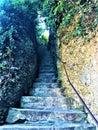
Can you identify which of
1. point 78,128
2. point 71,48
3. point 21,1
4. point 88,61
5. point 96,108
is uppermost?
point 21,1

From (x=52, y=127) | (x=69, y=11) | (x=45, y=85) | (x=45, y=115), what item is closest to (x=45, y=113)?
(x=45, y=115)

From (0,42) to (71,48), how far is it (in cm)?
138

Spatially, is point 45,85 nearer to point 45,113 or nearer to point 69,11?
point 45,113

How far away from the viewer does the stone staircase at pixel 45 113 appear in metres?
3.27

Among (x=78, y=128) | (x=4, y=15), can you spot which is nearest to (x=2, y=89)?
(x=78, y=128)

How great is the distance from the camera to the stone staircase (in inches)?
129

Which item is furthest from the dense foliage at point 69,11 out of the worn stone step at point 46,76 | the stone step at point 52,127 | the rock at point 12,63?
the stone step at point 52,127

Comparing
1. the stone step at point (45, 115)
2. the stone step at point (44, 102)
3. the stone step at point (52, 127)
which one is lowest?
the stone step at point (52, 127)

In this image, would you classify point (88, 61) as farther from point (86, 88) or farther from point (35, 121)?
point (35, 121)

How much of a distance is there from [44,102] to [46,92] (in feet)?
1.68

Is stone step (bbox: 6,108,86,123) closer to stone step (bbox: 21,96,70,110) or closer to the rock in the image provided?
the rock

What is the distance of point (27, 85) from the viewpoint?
4.69 metres

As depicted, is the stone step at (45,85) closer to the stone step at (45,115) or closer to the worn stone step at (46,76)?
the worn stone step at (46,76)

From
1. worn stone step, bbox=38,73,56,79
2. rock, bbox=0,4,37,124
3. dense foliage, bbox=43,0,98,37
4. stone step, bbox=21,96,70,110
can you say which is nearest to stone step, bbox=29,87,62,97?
rock, bbox=0,4,37,124
